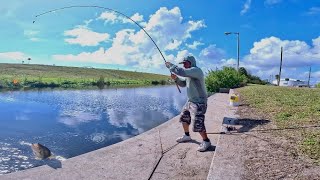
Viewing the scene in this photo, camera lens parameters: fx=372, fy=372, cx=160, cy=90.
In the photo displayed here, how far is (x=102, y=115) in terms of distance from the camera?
53.6ft

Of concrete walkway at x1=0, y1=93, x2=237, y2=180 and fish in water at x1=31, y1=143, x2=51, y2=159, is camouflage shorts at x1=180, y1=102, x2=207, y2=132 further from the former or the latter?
fish in water at x1=31, y1=143, x2=51, y2=159

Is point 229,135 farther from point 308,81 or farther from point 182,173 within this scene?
point 308,81

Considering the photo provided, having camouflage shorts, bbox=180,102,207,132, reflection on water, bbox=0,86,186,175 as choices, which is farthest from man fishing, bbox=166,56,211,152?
reflection on water, bbox=0,86,186,175

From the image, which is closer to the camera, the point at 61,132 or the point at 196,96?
the point at 196,96

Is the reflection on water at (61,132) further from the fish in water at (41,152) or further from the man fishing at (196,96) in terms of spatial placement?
the man fishing at (196,96)

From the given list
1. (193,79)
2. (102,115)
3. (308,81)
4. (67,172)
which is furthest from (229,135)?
(308,81)

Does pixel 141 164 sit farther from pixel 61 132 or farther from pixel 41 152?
pixel 61 132

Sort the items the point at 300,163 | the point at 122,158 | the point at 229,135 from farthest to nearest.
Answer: the point at 229,135 < the point at 122,158 < the point at 300,163

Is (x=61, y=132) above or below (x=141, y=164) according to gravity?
below

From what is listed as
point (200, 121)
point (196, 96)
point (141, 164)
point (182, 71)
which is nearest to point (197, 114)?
point (200, 121)

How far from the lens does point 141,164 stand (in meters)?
6.77

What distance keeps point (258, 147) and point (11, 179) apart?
4210 millimetres

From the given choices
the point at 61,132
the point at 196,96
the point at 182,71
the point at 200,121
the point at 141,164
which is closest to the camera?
the point at 141,164

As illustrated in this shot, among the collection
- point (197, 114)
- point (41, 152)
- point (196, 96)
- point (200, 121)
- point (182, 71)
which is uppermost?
point (182, 71)
